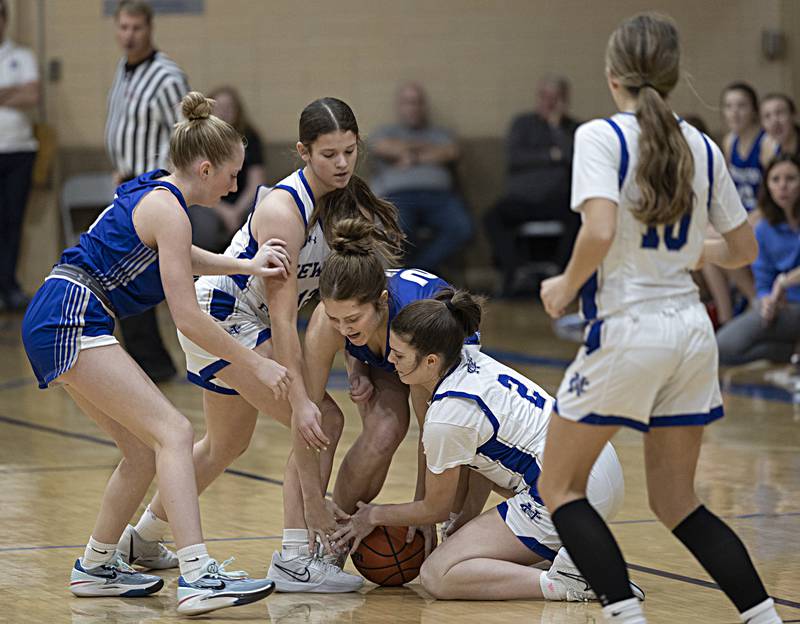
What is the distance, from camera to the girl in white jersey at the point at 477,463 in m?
3.80

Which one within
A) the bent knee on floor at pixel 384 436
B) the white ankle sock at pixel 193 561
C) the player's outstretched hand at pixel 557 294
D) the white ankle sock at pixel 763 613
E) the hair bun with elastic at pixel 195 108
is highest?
the hair bun with elastic at pixel 195 108

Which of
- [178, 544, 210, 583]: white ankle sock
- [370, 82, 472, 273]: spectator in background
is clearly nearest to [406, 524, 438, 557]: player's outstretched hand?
[178, 544, 210, 583]: white ankle sock

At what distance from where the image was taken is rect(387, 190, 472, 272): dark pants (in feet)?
39.6

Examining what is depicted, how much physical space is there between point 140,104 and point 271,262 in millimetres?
4002

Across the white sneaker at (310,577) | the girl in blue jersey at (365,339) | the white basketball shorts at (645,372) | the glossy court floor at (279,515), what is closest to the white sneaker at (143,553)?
the glossy court floor at (279,515)

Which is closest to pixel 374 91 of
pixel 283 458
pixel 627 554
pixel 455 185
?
pixel 455 185

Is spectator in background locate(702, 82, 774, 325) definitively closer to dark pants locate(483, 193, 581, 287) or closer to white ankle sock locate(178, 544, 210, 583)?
dark pants locate(483, 193, 581, 287)

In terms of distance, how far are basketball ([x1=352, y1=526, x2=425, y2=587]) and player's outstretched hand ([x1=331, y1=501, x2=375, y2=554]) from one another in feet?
0.08

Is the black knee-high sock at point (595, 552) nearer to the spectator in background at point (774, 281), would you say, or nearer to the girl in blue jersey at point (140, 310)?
the girl in blue jersey at point (140, 310)

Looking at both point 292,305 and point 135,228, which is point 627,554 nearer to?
point 292,305

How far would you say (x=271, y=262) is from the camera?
3.96m

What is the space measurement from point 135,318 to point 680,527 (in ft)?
16.6

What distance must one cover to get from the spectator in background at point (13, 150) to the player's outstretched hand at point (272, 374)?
323 inches

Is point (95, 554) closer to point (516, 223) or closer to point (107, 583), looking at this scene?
point (107, 583)
